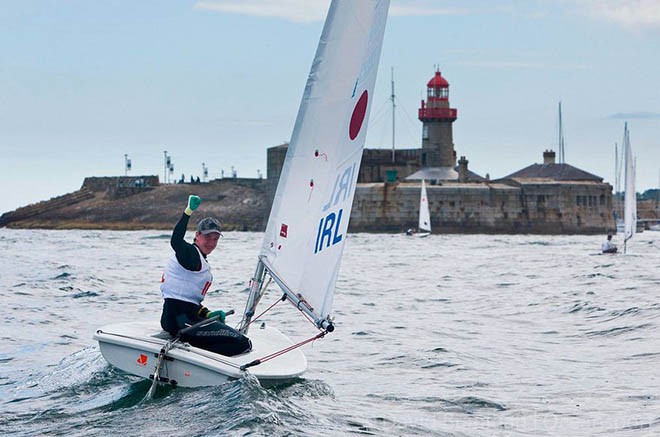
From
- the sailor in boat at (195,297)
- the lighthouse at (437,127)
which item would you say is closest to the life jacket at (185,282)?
the sailor in boat at (195,297)

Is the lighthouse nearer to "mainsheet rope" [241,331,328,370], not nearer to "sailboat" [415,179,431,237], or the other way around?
"sailboat" [415,179,431,237]

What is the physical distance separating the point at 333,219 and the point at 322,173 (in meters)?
0.36

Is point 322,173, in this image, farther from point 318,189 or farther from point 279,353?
point 279,353

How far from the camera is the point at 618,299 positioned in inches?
725

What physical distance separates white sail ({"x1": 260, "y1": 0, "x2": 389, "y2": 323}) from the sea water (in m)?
0.90

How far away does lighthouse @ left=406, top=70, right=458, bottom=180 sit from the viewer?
71.3 m

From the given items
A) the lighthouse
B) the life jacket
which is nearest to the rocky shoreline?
the lighthouse

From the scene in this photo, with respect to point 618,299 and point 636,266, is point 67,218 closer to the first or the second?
point 636,266

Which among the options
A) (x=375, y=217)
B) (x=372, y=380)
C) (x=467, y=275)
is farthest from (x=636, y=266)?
(x=375, y=217)

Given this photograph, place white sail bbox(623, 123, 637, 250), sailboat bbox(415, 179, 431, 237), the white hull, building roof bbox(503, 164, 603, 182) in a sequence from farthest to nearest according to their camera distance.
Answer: building roof bbox(503, 164, 603, 182) < sailboat bbox(415, 179, 431, 237) < white sail bbox(623, 123, 637, 250) < the white hull

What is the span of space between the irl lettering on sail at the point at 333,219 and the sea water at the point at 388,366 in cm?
116

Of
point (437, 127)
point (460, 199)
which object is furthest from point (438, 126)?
point (460, 199)

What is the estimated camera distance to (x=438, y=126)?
235 feet

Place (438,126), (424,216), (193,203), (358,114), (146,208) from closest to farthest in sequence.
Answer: (193,203), (358,114), (424,216), (438,126), (146,208)
